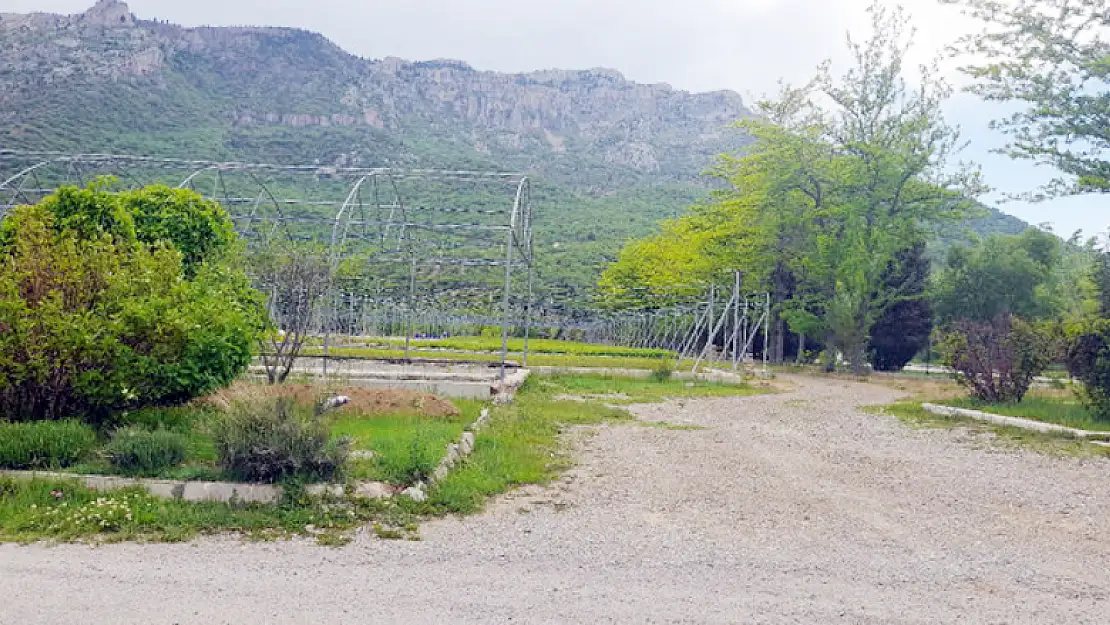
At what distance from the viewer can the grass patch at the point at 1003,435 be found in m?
10.7

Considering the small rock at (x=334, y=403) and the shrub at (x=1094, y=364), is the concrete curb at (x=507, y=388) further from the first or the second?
the shrub at (x=1094, y=364)

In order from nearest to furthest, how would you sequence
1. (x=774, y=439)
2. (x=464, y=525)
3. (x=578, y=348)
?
1. (x=464, y=525)
2. (x=774, y=439)
3. (x=578, y=348)

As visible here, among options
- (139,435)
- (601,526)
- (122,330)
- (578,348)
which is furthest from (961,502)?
(578,348)

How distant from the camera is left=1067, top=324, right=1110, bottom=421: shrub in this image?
12.6 metres

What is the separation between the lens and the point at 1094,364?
12.7m

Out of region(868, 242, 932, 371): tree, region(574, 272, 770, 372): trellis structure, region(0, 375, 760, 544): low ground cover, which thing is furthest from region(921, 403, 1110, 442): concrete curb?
region(868, 242, 932, 371): tree

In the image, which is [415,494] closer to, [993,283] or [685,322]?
[685,322]

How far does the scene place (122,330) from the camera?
7.73 meters

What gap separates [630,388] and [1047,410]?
8229 mm

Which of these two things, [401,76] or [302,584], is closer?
[302,584]

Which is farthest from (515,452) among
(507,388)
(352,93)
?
(352,93)

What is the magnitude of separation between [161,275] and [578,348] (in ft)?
89.4

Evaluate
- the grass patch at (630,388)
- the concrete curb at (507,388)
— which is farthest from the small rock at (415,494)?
the grass patch at (630,388)

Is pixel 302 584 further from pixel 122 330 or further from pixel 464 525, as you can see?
pixel 122 330
